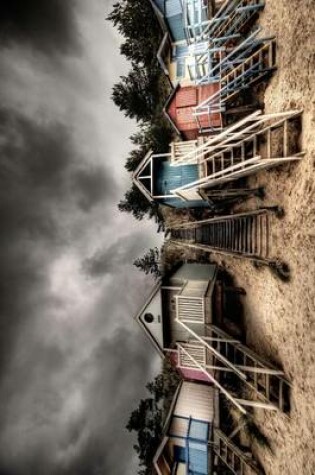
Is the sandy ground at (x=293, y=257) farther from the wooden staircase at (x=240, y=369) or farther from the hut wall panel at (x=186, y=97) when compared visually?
the hut wall panel at (x=186, y=97)

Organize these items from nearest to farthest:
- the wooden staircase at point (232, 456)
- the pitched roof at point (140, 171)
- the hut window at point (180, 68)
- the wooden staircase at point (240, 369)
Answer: the wooden staircase at point (240, 369), the wooden staircase at point (232, 456), the pitched roof at point (140, 171), the hut window at point (180, 68)

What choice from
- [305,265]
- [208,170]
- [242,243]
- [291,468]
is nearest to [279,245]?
[305,265]

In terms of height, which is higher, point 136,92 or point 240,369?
point 136,92

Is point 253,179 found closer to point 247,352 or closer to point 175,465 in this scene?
point 247,352

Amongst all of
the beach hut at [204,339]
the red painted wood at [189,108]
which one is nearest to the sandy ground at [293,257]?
the beach hut at [204,339]

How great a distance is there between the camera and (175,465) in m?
14.3

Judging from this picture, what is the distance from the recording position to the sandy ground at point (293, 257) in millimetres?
6422

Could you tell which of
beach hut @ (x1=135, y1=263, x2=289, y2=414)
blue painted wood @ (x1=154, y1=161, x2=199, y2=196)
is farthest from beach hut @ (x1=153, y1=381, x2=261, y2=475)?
blue painted wood @ (x1=154, y1=161, x2=199, y2=196)

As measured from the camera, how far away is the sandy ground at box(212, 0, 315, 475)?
253 inches

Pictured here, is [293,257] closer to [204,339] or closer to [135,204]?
[204,339]

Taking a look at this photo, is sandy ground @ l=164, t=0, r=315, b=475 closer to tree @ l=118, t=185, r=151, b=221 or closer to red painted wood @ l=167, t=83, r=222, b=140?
red painted wood @ l=167, t=83, r=222, b=140

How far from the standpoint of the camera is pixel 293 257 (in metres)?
7.28

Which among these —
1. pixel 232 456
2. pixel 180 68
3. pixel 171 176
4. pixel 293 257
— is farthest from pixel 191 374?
pixel 180 68

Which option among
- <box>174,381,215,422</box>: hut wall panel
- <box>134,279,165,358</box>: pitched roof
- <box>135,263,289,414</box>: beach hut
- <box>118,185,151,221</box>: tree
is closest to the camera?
<box>135,263,289,414</box>: beach hut
